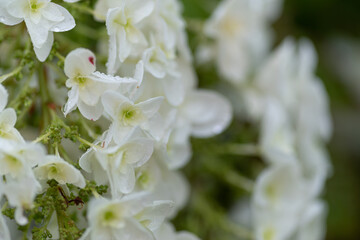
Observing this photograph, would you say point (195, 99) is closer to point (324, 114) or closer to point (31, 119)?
point (31, 119)

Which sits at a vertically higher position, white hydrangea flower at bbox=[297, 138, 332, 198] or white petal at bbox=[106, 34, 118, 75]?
white petal at bbox=[106, 34, 118, 75]

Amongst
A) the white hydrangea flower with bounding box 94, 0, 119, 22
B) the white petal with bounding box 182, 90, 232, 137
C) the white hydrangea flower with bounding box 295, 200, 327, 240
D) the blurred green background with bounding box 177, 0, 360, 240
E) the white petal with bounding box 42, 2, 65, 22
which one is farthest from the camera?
the blurred green background with bounding box 177, 0, 360, 240

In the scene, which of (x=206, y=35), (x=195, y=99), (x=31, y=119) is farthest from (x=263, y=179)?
(x=31, y=119)

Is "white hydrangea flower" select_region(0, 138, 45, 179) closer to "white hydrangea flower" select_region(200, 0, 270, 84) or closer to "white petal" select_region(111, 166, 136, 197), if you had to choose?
"white petal" select_region(111, 166, 136, 197)

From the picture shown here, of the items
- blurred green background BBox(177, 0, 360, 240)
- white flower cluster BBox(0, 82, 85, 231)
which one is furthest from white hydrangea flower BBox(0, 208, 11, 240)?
blurred green background BBox(177, 0, 360, 240)

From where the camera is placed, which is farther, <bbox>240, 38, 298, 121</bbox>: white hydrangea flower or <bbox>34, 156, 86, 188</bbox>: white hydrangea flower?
<bbox>240, 38, 298, 121</bbox>: white hydrangea flower

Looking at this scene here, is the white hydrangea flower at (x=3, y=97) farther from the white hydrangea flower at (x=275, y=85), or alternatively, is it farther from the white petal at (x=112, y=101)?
the white hydrangea flower at (x=275, y=85)
